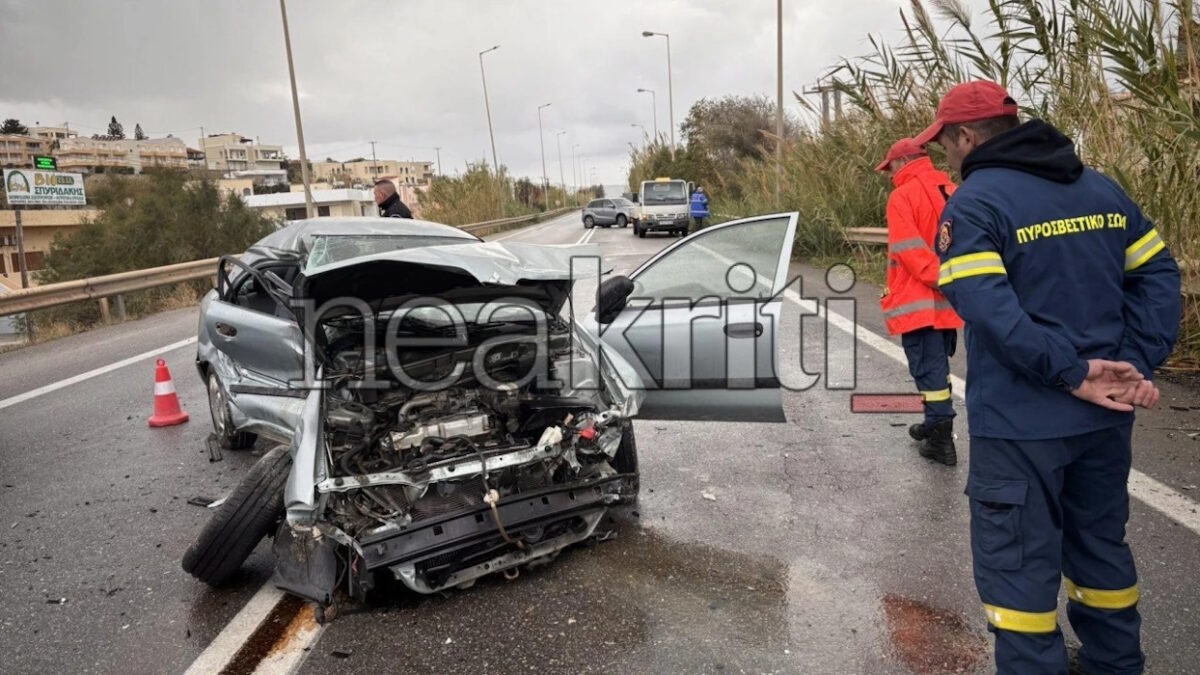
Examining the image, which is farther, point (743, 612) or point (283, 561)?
point (283, 561)

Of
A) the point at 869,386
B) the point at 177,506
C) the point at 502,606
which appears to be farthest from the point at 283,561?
the point at 869,386

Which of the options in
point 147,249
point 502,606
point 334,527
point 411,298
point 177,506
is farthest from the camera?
point 147,249

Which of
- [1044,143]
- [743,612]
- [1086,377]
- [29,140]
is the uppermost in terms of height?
[29,140]

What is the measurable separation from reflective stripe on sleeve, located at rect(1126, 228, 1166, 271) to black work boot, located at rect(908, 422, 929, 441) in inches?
93.5

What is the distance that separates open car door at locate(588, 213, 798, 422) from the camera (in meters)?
4.44

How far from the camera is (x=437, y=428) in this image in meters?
3.31

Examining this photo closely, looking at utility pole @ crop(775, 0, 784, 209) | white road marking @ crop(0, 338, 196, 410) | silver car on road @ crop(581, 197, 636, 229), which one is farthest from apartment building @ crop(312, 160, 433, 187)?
white road marking @ crop(0, 338, 196, 410)

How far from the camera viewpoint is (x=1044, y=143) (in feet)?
7.65

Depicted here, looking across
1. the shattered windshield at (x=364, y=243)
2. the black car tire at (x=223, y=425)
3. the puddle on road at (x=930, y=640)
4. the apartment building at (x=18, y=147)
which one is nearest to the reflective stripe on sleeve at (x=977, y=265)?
the puddle on road at (x=930, y=640)

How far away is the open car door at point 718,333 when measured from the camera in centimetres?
444

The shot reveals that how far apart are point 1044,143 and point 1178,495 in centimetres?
245

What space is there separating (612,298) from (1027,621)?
2.71 meters

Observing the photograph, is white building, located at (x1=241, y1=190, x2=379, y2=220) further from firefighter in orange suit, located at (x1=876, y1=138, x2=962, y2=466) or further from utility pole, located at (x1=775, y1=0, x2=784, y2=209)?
firefighter in orange suit, located at (x1=876, y1=138, x2=962, y2=466)

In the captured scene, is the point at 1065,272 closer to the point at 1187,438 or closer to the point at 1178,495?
the point at 1178,495
